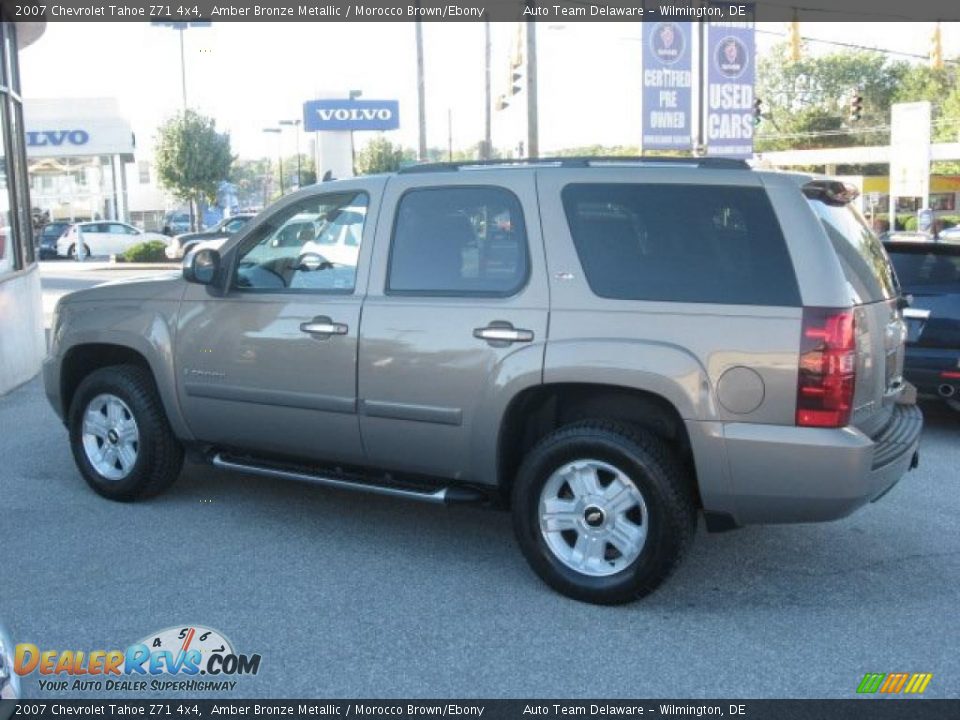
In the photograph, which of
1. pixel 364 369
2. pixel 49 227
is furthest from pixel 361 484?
pixel 49 227

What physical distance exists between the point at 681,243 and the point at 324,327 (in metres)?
1.87

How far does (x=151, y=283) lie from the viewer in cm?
641

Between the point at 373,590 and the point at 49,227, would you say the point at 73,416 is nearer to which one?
the point at 373,590

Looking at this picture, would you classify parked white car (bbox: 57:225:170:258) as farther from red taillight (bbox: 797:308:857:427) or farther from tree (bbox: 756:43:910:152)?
tree (bbox: 756:43:910:152)

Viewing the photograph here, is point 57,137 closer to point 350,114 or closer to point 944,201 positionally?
point 350,114

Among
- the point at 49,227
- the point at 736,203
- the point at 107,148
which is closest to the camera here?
the point at 736,203

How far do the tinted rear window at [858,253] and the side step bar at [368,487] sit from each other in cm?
201

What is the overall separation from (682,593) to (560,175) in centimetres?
204

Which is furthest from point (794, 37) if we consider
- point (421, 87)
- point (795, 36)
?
point (421, 87)

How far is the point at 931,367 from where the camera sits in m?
8.18

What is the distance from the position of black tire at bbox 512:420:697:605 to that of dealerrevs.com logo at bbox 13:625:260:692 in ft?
4.57

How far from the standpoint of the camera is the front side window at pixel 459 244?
5203mm

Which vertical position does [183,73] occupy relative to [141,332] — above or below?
above
